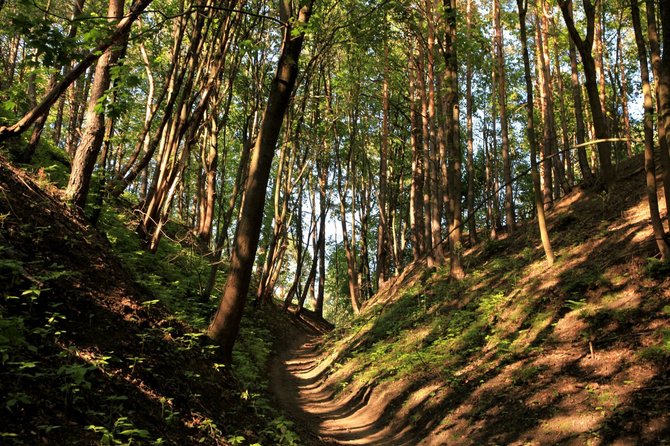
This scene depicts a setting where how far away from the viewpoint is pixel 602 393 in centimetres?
565

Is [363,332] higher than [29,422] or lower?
lower

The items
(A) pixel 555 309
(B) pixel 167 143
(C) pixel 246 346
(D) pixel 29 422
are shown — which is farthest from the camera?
(C) pixel 246 346

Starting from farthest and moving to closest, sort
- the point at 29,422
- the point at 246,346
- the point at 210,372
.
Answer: the point at 246,346 < the point at 210,372 < the point at 29,422

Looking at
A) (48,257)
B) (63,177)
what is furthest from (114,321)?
(63,177)

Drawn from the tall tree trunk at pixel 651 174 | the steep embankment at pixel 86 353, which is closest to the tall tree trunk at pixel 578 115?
the tall tree trunk at pixel 651 174

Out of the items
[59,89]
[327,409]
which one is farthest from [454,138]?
[59,89]

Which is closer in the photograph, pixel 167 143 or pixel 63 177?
pixel 63 177

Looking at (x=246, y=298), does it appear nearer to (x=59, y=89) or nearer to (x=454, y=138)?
(x=59, y=89)

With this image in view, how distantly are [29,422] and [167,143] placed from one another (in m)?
8.23

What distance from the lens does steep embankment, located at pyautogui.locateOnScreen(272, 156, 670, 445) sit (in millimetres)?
5633

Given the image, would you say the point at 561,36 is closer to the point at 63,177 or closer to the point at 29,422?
the point at 63,177

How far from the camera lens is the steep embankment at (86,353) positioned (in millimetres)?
3625

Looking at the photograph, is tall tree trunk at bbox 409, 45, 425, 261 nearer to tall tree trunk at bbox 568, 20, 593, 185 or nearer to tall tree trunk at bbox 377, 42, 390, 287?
tall tree trunk at bbox 377, 42, 390, 287

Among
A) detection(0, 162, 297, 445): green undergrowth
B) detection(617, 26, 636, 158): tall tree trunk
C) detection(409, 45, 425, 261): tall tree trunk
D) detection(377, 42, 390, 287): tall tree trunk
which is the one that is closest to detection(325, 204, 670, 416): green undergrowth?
detection(0, 162, 297, 445): green undergrowth
